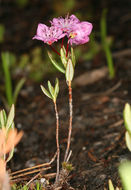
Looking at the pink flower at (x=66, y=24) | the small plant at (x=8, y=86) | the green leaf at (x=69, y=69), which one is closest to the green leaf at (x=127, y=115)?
the green leaf at (x=69, y=69)

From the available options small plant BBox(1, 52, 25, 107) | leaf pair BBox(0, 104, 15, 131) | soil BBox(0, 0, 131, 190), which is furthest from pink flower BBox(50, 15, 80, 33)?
small plant BBox(1, 52, 25, 107)

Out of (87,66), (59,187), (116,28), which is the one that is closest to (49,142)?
(59,187)

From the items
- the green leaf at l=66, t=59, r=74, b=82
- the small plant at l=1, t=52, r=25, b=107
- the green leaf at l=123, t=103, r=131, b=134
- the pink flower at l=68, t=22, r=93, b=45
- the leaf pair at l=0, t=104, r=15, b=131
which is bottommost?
the green leaf at l=123, t=103, r=131, b=134

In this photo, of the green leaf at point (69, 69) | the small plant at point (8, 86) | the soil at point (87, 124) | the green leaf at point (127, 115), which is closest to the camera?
the green leaf at point (127, 115)

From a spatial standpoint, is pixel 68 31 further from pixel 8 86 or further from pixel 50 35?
pixel 8 86

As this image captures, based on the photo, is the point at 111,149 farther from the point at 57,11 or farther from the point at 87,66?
the point at 57,11

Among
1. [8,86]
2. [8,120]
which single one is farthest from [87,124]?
[8,120]

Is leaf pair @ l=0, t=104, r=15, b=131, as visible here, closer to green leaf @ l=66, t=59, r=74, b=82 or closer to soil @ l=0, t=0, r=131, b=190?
green leaf @ l=66, t=59, r=74, b=82

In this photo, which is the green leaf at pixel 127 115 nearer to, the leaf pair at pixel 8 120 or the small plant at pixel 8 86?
the leaf pair at pixel 8 120
